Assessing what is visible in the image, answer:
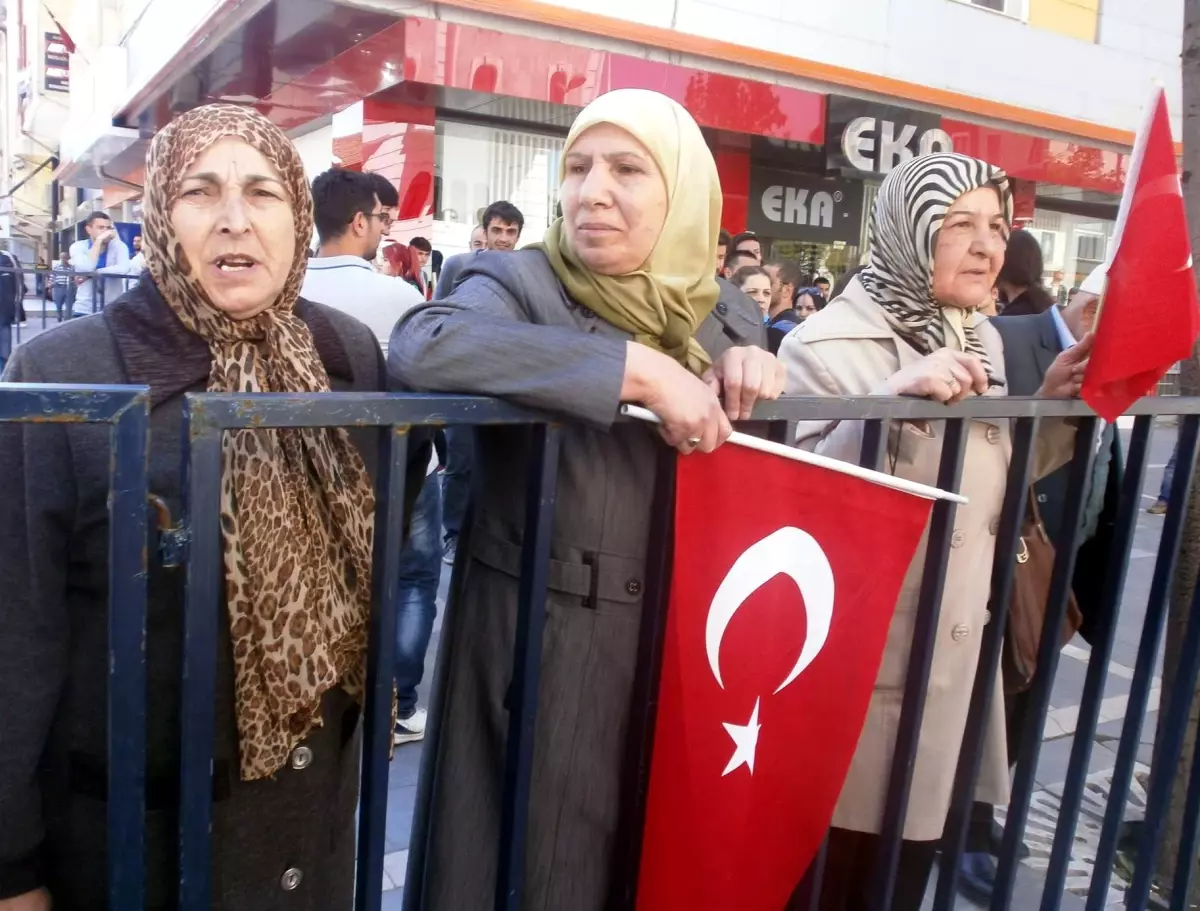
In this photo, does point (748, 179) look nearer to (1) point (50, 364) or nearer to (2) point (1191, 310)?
(2) point (1191, 310)

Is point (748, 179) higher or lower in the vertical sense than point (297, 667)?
higher

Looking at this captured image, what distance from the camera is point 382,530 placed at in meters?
1.33

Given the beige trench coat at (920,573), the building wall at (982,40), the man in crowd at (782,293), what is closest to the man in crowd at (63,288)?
the building wall at (982,40)

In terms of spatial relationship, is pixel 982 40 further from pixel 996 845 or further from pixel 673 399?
pixel 673 399

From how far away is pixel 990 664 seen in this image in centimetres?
202

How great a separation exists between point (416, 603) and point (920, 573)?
2.33 metres

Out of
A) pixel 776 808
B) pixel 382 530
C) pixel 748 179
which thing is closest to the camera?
pixel 382 530

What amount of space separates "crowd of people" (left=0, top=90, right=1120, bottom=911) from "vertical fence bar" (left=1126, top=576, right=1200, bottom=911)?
51cm

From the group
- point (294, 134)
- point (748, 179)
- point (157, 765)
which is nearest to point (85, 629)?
point (157, 765)

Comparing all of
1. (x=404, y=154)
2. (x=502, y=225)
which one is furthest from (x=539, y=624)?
(x=404, y=154)

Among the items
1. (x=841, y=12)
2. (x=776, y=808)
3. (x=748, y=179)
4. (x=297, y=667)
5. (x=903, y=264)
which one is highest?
(x=841, y=12)

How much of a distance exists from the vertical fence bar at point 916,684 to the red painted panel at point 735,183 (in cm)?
1010

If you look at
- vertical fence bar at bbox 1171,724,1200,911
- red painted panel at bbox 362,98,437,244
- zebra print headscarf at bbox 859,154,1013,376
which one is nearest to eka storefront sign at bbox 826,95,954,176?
red painted panel at bbox 362,98,437,244

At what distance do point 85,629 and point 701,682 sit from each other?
37.9 inches
